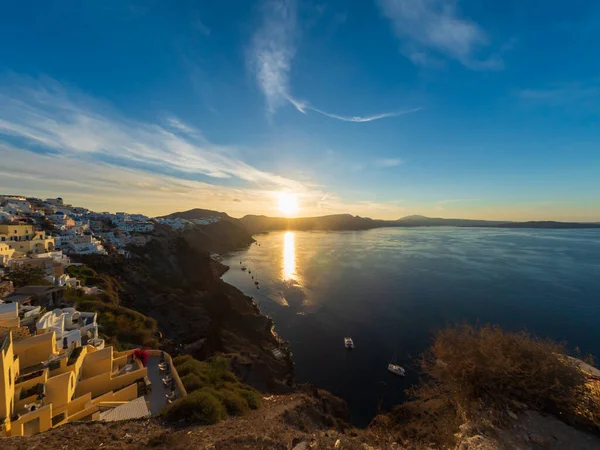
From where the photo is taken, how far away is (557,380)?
23.5 ft

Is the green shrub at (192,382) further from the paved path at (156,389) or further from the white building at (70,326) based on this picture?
the white building at (70,326)

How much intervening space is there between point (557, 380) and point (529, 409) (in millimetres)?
1109

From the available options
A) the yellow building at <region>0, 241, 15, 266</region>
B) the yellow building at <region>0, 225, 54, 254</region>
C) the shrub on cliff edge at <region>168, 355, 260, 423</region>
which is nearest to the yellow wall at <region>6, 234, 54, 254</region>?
the yellow building at <region>0, 225, 54, 254</region>

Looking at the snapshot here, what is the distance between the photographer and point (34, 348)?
11391mm

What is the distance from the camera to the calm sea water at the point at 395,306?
24.9 metres

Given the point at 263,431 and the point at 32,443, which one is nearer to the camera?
the point at 32,443

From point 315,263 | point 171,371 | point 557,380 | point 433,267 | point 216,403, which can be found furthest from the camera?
point 315,263

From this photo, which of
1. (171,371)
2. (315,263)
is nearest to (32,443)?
(171,371)

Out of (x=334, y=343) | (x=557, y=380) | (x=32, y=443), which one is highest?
(x=557, y=380)

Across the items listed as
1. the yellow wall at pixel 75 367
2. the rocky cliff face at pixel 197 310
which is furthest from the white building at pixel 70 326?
the rocky cliff face at pixel 197 310

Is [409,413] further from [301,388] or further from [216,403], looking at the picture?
[301,388]

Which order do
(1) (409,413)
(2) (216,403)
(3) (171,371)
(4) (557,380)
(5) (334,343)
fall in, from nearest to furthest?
(4) (557,380) < (2) (216,403) < (1) (409,413) < (3) (171,371) < (5) (334,343)

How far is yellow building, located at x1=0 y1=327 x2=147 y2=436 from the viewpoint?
8.65 metres

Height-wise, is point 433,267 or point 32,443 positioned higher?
point 32,443
